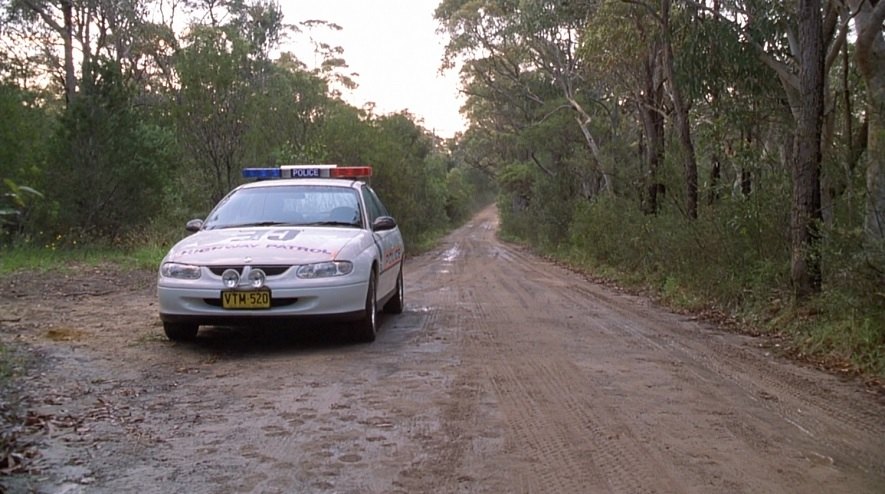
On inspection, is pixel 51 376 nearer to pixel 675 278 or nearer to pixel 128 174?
pixel 675 278

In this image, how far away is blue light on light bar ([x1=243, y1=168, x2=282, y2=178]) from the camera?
985cm

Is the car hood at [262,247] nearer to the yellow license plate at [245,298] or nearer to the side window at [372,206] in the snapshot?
the yellow license plate at [245,298]

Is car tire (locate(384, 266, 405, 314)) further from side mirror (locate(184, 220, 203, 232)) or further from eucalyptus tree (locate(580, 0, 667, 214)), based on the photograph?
eucalyptus tree (locate(580, 0, 667, 214))

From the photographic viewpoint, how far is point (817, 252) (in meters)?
8.79

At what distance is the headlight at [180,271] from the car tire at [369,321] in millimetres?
1497

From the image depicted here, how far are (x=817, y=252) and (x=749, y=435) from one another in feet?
15.6

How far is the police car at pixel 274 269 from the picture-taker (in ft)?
22.5

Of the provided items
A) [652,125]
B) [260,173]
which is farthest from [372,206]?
[652,125]

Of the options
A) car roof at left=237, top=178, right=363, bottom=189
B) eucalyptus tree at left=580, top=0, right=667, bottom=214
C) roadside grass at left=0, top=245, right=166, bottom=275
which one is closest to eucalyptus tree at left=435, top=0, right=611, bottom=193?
eucalyptus tree at left=580, top=0, right=667, bottom=214

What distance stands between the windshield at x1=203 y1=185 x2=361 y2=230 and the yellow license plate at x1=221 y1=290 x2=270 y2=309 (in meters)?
1.42

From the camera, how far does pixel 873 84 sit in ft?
30.7

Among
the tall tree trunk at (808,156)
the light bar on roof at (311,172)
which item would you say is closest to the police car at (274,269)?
the light bar on roof at (311,172)

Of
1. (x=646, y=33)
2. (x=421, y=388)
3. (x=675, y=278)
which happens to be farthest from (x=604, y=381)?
(x=646, y=33)

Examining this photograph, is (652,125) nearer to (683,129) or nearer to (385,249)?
(683,129)
